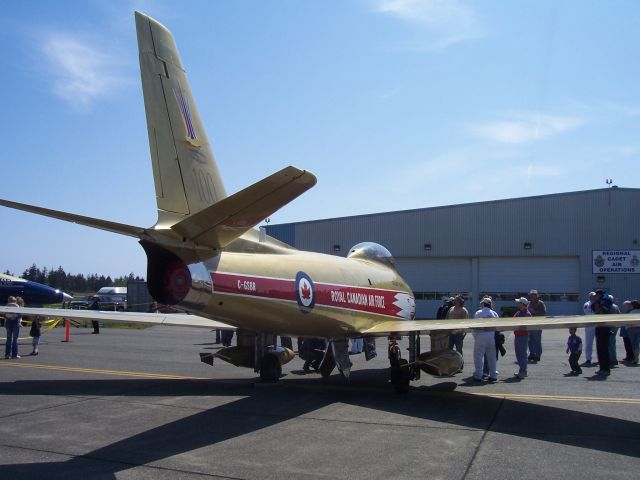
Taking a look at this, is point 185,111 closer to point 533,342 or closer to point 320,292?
point 320,292

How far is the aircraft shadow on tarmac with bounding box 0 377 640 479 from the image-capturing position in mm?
6371

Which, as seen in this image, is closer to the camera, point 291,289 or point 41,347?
point 291,289

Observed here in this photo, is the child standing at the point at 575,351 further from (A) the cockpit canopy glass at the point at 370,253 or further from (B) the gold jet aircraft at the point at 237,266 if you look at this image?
(A) the cockpit canopy glass at the point at 370,253

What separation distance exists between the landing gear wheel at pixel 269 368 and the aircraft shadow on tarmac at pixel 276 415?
0.34m

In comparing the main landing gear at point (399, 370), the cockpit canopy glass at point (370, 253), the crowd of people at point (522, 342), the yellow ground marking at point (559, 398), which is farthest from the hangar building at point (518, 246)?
the main landing gear at point (399, 370)

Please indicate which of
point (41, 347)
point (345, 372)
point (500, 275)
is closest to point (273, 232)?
point (500, 275)

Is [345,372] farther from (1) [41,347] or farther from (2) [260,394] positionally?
(1) [41,347]

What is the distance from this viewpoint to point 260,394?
10406 millimetres

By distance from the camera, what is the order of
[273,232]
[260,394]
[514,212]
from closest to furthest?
[260,394] → [514,212] → [273,232]

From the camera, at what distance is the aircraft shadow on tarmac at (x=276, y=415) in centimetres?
637

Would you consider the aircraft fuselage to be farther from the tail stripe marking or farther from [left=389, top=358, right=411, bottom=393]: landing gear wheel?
the tail stripe marking

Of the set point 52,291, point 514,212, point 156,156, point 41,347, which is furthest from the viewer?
point 514,212

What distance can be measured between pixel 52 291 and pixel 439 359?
95.6 ft

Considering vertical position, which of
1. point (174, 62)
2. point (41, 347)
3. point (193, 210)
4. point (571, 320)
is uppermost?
point (174, 62)
